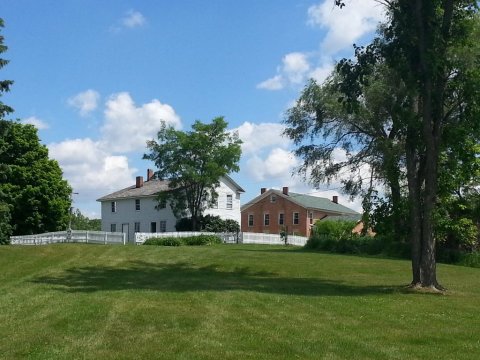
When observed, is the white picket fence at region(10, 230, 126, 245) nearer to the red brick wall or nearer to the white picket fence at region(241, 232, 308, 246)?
the white picket fence at region(241, 232, 308, 246)

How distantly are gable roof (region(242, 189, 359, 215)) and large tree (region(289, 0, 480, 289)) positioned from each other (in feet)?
208

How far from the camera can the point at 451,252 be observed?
36.8 meters

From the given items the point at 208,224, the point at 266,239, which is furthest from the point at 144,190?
the point at 266,239

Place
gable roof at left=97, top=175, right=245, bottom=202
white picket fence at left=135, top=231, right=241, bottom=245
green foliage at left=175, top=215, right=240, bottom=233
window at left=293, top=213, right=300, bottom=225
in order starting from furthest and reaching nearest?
window at left=293, top=213, right=300, bottom=225 < gable roof at left=97, top=175, right=245, bottom=202 < green foliage at left=175, top=215, right=240, bottom=233 < white picket fence at left=135, top=231, right=241, bottom=245

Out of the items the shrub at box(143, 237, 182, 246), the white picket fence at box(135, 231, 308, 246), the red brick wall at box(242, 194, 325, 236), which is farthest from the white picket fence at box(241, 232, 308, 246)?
the red brick wall at box(242, 194, 325, 236)

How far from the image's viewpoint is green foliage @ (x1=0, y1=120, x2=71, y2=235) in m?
52.0

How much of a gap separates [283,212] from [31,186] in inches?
1617

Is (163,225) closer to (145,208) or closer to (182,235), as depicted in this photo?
(145,208)

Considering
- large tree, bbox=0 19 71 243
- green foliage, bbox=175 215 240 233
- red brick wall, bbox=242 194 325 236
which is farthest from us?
red brick wall, bbox=242 194 325 236

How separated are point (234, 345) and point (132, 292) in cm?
772

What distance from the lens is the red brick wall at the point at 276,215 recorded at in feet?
275

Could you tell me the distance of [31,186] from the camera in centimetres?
5219

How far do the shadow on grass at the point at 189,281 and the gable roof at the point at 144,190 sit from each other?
41453 mm

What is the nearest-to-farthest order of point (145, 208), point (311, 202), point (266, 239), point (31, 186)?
point (31, 186) < point (266, 239) < point (145, 208) < point (311, 202)
